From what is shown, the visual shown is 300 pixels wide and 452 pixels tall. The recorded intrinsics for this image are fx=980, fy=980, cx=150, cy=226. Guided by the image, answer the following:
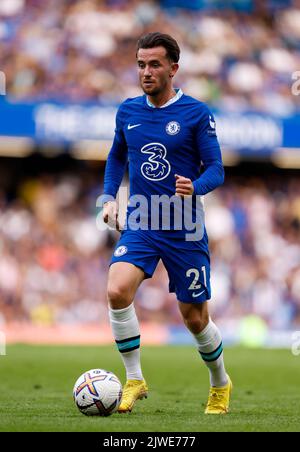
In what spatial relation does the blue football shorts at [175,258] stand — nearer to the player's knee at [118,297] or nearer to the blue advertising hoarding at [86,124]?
the player's knee at [118,297]

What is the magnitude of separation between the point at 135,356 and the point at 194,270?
707 mm

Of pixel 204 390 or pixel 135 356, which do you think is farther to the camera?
pixel 204 390

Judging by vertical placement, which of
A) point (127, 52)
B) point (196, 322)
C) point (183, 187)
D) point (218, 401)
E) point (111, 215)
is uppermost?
point (127, 52)

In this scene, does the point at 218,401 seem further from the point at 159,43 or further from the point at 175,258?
the point at 159,43

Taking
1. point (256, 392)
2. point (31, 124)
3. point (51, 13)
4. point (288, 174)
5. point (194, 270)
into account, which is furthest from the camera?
point (288, 174)

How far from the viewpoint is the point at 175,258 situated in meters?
6.43

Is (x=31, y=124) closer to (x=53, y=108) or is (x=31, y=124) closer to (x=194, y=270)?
(x=53, y=108)

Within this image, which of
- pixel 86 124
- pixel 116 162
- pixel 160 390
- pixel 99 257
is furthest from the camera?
pixel 99 257

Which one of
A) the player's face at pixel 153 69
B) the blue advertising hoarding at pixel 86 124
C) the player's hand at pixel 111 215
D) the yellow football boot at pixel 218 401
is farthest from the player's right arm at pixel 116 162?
the blue advertising hoarding at pixel 86 124

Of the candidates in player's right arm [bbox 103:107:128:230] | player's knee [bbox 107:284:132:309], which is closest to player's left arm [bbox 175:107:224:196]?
player's right arm [bbox 103:107:128:230]

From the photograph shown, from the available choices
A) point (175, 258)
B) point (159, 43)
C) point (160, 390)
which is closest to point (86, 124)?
point (160, 390)

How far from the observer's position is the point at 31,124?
18.5 meters

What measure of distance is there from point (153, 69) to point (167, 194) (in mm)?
834

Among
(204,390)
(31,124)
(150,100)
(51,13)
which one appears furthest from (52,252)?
(150,100)
